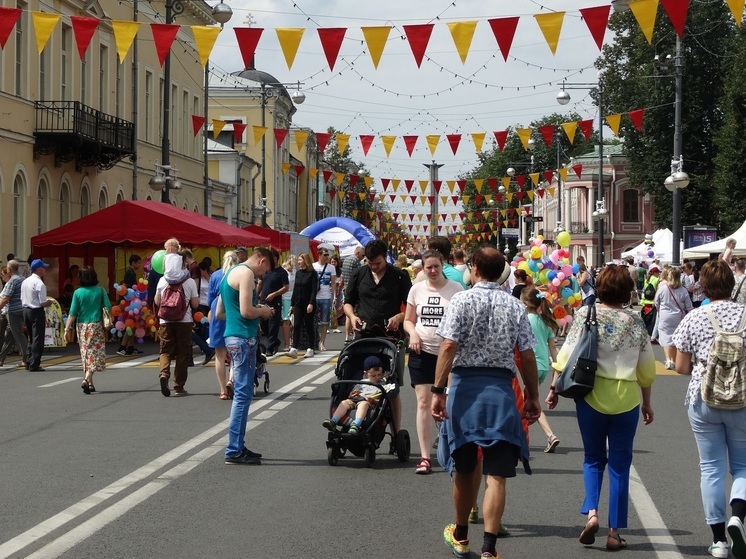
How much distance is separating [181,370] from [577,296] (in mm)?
6290

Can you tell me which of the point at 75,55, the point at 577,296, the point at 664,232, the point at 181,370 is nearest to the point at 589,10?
the point at 577,296

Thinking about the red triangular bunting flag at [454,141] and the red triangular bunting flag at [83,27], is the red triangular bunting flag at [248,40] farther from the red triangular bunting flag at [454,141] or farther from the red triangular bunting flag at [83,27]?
the red triangular bunting flag at [454,141]

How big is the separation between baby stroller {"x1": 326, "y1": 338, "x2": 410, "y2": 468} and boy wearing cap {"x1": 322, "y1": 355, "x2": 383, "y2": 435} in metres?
0.05

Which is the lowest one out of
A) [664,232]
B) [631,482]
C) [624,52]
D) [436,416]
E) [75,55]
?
[631,482]

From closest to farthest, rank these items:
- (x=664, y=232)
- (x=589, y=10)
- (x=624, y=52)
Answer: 1. (x=589, y=10)
2. (x=664, y=232)
3. (x=624, y=52)

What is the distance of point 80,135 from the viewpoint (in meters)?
32.5

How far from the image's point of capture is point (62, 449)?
34.6 ft

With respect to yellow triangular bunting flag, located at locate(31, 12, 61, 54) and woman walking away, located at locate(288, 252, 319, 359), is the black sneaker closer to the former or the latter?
yellow triangular bunting flag, located at locate(31, 12, 61, 54)

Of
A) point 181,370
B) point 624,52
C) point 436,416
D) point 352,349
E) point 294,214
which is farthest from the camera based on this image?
point 294,214

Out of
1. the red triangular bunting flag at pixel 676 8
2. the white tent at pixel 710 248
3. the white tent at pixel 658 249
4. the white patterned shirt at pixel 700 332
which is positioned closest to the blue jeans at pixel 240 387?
the white patterned shirt at pixel 700 332

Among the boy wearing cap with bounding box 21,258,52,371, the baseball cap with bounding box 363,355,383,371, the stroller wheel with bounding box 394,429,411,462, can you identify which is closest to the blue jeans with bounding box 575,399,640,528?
the stroller wheel with bounding box 394,429,411,462

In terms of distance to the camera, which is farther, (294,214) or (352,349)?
(294,214)

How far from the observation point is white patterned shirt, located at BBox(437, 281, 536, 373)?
6461mm

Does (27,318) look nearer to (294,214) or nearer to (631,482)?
(631,482)
